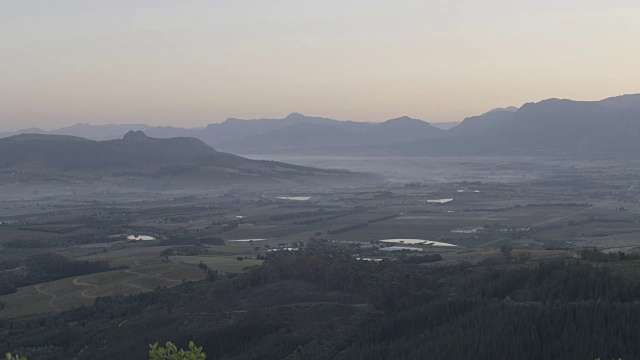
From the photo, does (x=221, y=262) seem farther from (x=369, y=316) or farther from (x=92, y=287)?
(x=369, y=316)

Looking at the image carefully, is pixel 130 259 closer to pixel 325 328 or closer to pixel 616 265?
pixel 325 328

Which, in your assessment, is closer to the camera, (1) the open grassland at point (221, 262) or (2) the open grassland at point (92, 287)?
(2) the open grassland at point (92, 287)

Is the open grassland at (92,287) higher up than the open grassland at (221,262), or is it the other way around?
the open grassland at (221,262)

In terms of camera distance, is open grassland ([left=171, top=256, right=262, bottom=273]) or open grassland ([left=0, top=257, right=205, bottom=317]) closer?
open grassland ([left=0, top=257, right=205, bottom=317])

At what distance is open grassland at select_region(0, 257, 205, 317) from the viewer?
81.2m

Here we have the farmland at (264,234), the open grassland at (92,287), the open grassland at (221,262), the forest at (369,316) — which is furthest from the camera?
the open grassland at (221,262)

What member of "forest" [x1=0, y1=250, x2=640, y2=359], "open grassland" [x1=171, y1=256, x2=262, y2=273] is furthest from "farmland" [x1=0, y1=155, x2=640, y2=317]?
"forest" [x1=0, y1=250, x2=640, y2=359]

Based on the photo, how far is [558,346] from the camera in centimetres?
4734

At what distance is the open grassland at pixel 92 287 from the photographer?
81.2 m

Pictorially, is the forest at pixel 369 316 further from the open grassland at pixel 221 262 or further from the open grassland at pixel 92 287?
the open grassland at pixel 221 262

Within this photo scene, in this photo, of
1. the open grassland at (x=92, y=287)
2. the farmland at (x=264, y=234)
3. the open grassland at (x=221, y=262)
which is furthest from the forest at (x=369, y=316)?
the open grassland at (x=221, y=262)

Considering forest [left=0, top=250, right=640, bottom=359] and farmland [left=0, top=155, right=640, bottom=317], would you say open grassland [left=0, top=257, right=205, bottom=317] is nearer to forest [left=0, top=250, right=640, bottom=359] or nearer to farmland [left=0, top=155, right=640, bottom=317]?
farmland [left=0, top=155, right=640, bottom=317]

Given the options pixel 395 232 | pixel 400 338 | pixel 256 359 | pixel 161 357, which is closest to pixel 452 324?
pixel 400 338

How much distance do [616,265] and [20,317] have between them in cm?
5387
